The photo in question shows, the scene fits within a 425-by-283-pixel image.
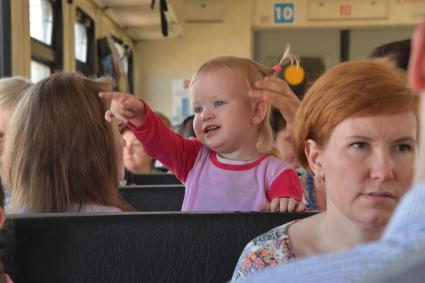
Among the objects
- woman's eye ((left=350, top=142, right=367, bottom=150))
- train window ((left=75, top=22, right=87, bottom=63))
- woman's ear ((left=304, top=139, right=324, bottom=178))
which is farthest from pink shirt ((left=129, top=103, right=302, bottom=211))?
train window ((left=75, top=22, right=87, bottom=63))

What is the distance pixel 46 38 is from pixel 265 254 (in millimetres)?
3837

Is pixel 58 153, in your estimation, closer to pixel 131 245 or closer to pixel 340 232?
pixel 131 245

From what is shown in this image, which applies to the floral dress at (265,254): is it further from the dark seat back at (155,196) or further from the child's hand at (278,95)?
the dark seat back at (155,196)

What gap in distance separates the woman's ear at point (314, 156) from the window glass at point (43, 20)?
3.35 m

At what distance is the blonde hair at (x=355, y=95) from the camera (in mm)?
905

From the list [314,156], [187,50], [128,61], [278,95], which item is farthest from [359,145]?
[187,50]

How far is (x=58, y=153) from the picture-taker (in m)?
1.42

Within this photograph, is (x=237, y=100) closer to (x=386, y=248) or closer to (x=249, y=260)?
(x=249, y=260)

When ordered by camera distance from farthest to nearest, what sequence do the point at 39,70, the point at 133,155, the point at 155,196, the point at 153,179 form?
the point at 39,70
the point at 133,155
the point at 153,179
the point at 155,196

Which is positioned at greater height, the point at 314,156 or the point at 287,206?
the point at 314,156

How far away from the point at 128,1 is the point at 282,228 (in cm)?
494

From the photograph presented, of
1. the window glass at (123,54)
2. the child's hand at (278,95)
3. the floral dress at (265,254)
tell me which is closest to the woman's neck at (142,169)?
the child's hand at (278,95)

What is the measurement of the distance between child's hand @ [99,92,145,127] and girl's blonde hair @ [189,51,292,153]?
24cm

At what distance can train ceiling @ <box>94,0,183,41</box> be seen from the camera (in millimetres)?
5594
